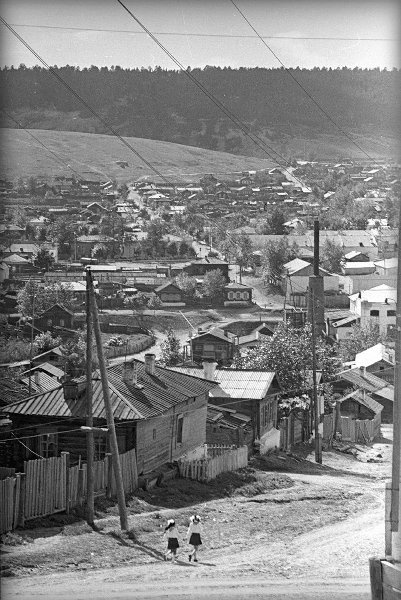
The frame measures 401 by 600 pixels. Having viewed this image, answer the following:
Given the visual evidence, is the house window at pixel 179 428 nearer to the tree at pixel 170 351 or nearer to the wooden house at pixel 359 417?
the tree at pixel 170 351

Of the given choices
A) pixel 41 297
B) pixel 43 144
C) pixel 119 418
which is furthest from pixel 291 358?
pixel 43 144

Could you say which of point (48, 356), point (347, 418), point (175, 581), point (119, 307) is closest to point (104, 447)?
point (119, 307)

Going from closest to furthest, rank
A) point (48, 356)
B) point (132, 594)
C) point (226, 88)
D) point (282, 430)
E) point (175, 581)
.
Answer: point (132, 594)
point (175, 581)
point (226, 88)
point (48, 356)
point (282, 430)

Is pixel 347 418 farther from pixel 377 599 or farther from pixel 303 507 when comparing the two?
pixel 377 599

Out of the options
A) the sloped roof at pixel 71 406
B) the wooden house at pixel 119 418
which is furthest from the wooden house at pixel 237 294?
the sloped roof at pixel 71 406

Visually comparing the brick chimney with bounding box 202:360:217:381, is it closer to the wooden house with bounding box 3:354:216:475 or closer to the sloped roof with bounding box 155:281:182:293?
the wooden house with bounding box 3:354:216:475

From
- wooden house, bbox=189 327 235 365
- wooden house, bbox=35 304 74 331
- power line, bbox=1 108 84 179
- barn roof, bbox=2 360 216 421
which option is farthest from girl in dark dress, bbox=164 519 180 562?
wooden house, bbox=189 327 235 365
